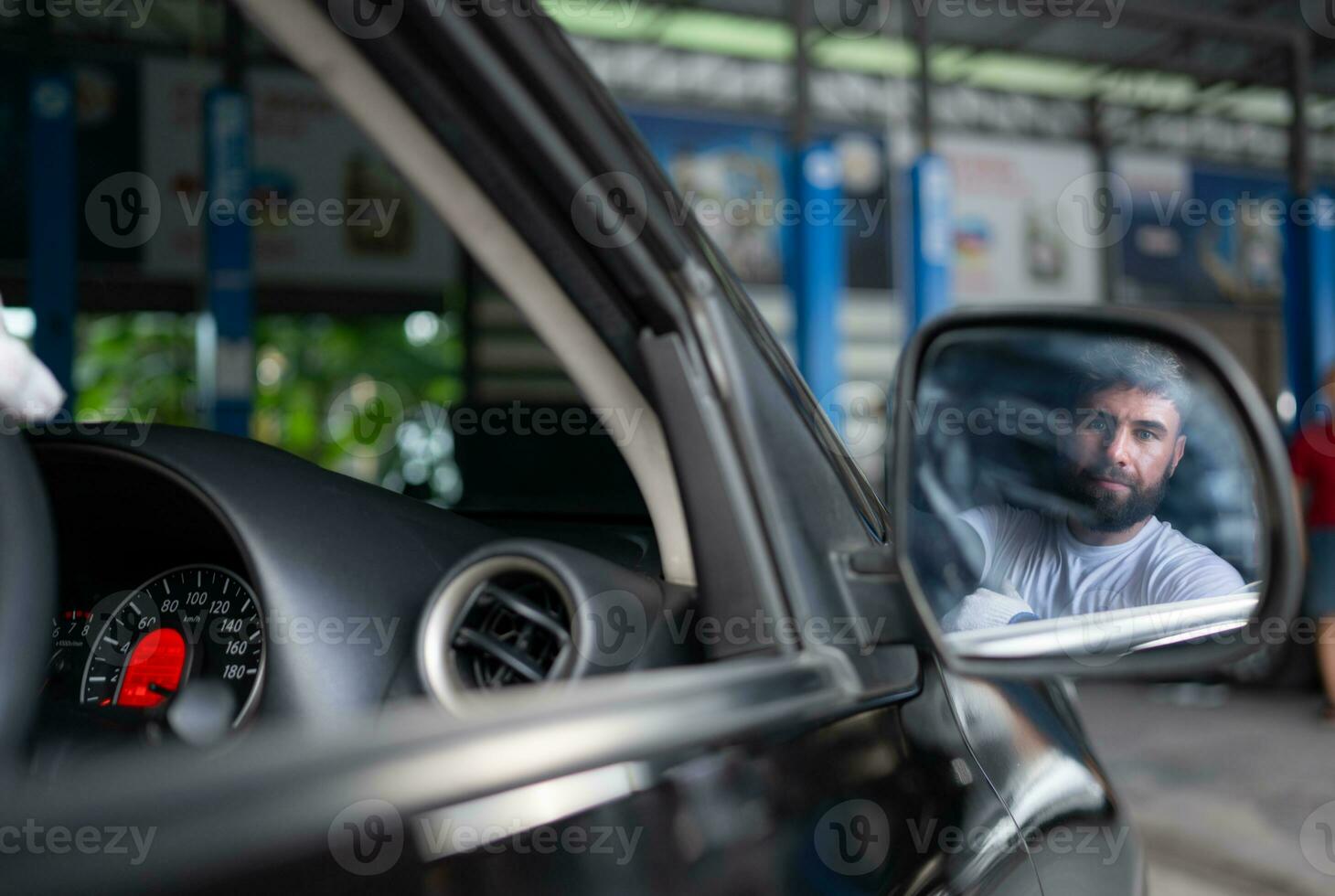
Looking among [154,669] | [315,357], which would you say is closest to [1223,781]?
[154,669]

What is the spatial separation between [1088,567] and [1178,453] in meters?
0.11

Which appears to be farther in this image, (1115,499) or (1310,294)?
(1310,294)

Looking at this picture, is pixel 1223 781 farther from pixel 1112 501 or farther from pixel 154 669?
pixel 154 669

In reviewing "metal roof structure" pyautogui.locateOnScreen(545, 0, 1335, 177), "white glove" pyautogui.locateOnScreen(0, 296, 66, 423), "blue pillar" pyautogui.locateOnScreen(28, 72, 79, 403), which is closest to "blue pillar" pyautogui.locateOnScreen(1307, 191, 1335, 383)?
"metal roof structure" pyautogui.locateOnScreen(545, 0, 1335, 177)

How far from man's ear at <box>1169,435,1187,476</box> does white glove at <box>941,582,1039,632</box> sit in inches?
5.8

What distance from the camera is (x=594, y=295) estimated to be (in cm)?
92

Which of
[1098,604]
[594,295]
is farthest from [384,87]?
[1098,604]

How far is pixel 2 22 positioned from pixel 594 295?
6.97m

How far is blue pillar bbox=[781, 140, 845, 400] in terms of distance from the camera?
6949 mm

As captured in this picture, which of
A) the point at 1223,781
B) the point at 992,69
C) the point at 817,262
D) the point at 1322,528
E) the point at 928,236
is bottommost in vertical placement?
the point at 1223,781

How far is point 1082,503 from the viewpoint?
2.86 feet

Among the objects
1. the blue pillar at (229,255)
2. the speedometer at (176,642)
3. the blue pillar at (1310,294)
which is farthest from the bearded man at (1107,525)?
the blue pillar at (1310,294)

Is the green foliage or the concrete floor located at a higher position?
the green foliage

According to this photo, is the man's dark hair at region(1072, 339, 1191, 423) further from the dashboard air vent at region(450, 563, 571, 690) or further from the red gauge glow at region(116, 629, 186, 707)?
the red gauge glow at region(116, 629, 186, 707)
